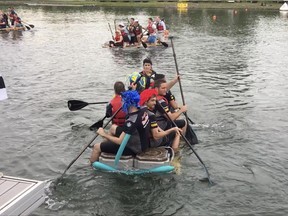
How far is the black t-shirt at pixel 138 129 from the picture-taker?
898 cm

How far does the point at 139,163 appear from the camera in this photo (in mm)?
9594

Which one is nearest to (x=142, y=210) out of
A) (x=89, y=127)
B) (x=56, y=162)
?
(x=56, y=162)

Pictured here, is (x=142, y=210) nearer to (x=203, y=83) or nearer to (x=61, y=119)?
(x=61, y=119)

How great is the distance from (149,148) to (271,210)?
327 cm

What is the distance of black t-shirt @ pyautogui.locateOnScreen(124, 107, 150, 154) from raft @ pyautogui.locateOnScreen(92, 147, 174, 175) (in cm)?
23

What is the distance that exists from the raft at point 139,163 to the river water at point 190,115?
177 mm

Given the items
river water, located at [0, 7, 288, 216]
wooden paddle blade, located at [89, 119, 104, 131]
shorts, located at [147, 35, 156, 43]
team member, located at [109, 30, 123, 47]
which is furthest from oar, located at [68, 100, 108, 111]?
shorts, located at [147, 35, 156, 43]

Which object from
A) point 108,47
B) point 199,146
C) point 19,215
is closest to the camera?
point 19,215

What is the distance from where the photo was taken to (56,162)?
10930mm

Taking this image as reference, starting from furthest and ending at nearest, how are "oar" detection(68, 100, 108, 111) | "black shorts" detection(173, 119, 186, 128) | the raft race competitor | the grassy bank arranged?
1. the grassy bank
2. the raft race competitor
3. "oar" detection(68, 100, 108, 111)
4. "black shorts" detection(173, 119, 186, 128)

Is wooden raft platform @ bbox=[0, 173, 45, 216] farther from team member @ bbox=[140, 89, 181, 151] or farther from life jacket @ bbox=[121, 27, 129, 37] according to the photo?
life jacket @ bbox=[121, 27, 129, 37]

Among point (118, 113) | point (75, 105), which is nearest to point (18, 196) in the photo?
point (118, 113)

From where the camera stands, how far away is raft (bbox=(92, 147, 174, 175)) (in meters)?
9.59

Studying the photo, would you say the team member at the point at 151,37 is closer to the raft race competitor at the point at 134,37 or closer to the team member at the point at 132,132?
the raft race competitor at the point at 134,37
